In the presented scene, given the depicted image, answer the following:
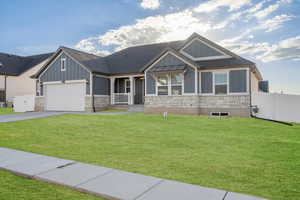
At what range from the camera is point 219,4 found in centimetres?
1298

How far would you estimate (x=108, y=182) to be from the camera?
3.06m

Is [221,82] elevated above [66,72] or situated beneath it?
situated beneath

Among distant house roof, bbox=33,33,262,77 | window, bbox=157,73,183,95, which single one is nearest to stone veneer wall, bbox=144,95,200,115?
window, bbox=157,73,183,95

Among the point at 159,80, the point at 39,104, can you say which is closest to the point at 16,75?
the point at 39,104

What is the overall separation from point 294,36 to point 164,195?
1603 cm

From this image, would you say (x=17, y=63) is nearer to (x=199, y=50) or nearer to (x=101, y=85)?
(x=101, y=85)

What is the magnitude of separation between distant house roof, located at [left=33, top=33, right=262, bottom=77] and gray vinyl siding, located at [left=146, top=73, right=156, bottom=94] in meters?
0.78

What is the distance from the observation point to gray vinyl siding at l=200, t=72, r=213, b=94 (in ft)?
45.2

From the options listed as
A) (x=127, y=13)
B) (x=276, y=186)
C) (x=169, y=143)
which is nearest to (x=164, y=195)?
(x=276, y=186)

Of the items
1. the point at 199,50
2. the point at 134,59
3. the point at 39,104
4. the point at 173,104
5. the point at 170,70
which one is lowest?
the point at 39,104

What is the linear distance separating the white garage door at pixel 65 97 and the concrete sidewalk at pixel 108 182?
13.3m

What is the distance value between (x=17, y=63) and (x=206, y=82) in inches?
1192

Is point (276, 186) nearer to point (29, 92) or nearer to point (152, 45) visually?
point (152, 45)

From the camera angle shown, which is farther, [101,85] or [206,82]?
[101,85]
